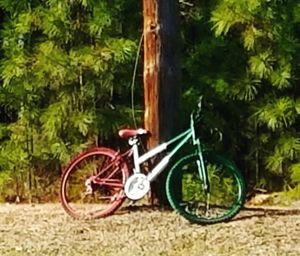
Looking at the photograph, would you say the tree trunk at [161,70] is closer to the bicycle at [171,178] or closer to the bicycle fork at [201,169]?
the bicycle at [171,178]

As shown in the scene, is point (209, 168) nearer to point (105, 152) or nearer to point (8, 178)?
point (105, 152)

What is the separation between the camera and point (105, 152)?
8297 millimetres

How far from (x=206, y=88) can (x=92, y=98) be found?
42.6 inches

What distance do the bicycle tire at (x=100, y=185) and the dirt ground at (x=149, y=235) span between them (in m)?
0.11

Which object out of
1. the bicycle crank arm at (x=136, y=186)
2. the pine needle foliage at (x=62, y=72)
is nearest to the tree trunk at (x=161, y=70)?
the bicycle crank arm at (x=136, y=186)

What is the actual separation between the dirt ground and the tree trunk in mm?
666

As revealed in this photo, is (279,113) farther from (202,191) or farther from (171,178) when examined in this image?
(171,178)

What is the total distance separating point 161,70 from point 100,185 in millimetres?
1060

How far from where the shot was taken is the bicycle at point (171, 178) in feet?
26.5

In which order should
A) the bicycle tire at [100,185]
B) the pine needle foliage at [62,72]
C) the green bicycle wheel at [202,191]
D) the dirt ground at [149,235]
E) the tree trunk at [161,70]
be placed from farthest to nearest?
1. the pine needle foliage at [62,72]
2. the tree trunk at [161,70]
3. the bicycle tire at [100,185]
4. the green bicycle wheel at [202,191]
5. the dirt ground at [149,235]

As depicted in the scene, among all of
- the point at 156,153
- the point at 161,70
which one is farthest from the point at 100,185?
the point at 161,70

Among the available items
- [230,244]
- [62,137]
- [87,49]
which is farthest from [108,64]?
[230,244]

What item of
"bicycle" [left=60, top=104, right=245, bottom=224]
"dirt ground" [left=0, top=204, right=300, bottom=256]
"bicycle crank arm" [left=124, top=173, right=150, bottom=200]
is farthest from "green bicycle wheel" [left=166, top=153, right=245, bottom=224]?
"bicycle crank arm" [left=124, top=173, right=150, bottom=200]

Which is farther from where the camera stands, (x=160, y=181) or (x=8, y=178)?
(x=8, y=178)
